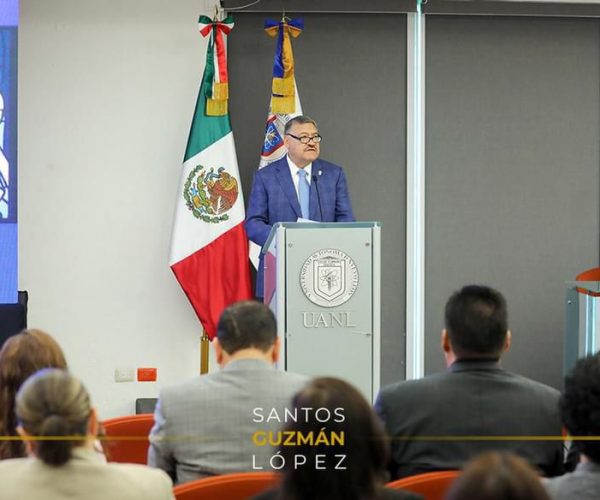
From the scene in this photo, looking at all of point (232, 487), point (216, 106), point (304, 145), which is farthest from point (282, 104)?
point (232, 487)

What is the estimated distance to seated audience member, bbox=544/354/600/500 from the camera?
2.33 metres

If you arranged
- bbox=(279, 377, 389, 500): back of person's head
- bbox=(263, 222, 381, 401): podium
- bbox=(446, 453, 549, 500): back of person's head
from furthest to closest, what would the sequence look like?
bbox=(263, 222, 381, 401): podium
bbox=(279, 377, 389, 500): back of person's head
bbox=(446, 453, 549, 500): back of person's head

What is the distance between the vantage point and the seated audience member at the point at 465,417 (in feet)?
9.32

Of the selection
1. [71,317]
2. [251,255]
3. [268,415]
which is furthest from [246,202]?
[268,415]

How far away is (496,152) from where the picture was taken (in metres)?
A: 7.06

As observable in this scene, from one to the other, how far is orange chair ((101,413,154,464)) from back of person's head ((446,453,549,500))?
1.84m

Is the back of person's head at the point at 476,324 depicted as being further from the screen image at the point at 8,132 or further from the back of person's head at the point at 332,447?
the screen image at the point at 8,132

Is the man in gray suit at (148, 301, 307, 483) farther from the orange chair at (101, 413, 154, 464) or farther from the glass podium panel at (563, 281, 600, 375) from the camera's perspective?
the glass podium panel at (563, 281, 600, 375)

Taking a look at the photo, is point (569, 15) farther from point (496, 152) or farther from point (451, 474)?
point (451, 474)

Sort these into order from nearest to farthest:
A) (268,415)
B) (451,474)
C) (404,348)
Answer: (451,474) < (268,415) < (404,348)

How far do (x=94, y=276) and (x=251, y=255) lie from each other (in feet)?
3.32

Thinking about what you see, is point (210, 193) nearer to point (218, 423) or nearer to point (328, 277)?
point (328, 277)

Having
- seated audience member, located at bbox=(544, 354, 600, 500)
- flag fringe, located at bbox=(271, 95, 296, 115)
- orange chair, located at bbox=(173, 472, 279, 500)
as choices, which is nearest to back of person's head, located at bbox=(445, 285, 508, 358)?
seated audience member, located at bbox=(544, 354, 600, 500)

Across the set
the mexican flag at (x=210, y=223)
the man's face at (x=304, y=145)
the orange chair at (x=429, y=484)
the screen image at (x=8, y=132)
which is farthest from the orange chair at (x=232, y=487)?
the mexican flag at (x=210, y=223)
